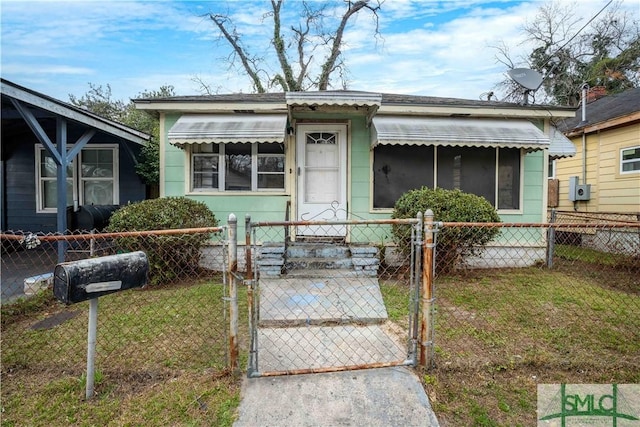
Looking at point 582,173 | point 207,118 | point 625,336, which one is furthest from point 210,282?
point 582,173

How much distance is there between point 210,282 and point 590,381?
4847mm

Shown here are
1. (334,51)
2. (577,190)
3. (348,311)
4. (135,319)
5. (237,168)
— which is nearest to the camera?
(135,319)

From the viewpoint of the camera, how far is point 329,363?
9.41 feet

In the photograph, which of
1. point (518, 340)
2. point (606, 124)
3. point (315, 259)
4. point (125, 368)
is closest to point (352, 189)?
point (315, 259)

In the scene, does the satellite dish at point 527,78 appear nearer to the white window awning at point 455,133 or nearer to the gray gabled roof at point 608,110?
the white window awning at point 455,133

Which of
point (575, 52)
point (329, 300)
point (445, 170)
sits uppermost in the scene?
point (575, 52)

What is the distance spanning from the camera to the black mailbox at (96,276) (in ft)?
6.89

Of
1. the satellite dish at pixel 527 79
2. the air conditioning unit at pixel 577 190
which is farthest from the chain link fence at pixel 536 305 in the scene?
the satellite dish at pixel 527 79

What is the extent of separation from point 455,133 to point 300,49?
15.6 m

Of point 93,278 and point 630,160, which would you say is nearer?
point 93,278

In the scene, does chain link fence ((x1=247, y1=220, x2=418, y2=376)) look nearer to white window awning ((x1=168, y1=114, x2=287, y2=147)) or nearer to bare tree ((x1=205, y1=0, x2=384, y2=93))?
white window awning ((x1=168, y1=114, x2=287, y2=147))

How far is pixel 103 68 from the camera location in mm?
15906

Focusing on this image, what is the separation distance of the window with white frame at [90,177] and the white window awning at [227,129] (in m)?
3.41

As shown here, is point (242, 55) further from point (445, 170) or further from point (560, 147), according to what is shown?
Answer: point (560, 147)
